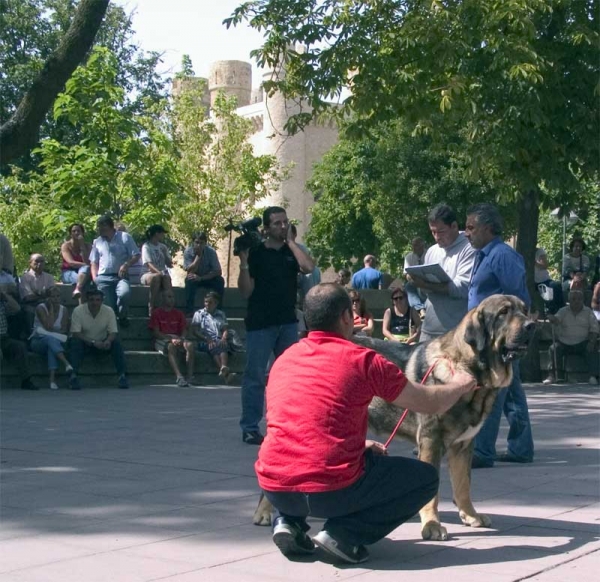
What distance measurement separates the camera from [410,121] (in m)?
17.7

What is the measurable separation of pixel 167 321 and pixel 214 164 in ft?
110

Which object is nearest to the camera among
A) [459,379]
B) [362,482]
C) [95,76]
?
[362,482]

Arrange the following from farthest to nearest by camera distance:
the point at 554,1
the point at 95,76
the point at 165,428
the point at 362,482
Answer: the point at 95,76 < the point at 554,1 < the point at 165,428 < the point at 362,482

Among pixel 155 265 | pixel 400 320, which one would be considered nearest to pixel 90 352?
pixel 155 265

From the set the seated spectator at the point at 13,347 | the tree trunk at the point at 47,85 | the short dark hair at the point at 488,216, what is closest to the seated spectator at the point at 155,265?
the seated spectator at the point at 13,347

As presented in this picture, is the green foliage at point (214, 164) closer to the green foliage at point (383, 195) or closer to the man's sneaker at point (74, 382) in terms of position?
the green foliage at point (383, 195)

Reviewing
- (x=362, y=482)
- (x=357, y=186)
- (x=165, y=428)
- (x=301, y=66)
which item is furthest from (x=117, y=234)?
(x=357, y=186)

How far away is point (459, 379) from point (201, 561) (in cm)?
168

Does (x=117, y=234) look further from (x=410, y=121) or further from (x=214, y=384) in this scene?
(x=410, y=121)

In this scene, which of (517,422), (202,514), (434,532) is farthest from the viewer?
(517,422)

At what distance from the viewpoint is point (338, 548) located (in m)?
5.27

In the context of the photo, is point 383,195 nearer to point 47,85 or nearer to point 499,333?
point 47,85

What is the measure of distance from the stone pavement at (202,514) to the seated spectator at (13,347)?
3764mm

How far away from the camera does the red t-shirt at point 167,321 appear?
16.9 meters
